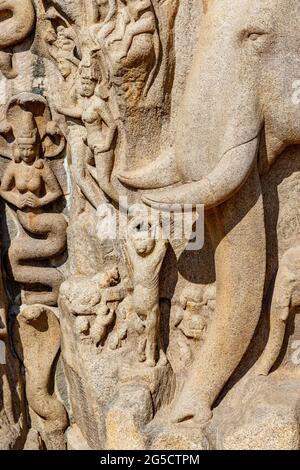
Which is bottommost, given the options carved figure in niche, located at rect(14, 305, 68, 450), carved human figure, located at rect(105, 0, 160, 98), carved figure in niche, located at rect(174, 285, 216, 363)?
carved figure in niche, located at rect(14, 305, 68, 450)

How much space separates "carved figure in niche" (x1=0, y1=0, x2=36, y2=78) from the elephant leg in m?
1.13

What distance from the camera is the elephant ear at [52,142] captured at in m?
3.89

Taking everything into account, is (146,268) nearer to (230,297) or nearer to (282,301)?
(230,297)

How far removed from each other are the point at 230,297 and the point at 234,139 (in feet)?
2.12

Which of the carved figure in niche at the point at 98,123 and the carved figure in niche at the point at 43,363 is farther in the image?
the carved figure in niche at the point at 43,363

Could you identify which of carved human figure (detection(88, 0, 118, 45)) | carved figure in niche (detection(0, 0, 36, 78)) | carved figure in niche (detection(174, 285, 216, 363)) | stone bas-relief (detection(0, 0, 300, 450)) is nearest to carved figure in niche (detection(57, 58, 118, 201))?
stone bas-relief (detection(0, 0, 300, 450))

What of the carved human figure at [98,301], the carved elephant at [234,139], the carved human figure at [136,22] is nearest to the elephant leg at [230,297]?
the carved elephant at [234,139]

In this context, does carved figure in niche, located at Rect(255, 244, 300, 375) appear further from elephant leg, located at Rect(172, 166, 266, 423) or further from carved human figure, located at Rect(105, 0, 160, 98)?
carved human figure, located at Rect(105, 0, 160, 98)

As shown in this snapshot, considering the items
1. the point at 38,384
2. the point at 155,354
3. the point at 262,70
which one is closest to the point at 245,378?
the point at 155,354

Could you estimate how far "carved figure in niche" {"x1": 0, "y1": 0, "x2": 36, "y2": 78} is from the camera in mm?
3775

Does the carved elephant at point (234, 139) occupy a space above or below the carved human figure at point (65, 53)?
below

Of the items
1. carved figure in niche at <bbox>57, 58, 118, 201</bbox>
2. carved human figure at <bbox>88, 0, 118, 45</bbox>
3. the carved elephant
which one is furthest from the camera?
carved figure in niche at <bbox>57, 58, 118, 201</bbox>

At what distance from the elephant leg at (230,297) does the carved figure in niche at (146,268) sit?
22 centimetres

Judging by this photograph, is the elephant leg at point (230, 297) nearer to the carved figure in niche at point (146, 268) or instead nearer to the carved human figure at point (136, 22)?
the carved figure in niche at point (146, 268)
